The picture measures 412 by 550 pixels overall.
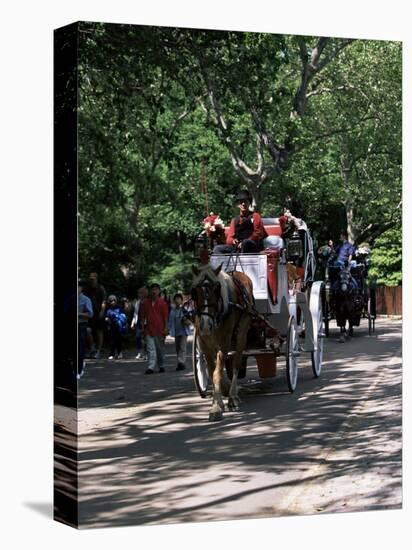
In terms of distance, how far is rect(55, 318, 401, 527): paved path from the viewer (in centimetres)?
984

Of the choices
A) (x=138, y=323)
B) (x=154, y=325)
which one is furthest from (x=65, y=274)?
(x=154, y=325)

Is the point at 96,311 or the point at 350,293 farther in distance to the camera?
the point at 350,293

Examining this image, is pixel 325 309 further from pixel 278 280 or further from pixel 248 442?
pixel 248 442

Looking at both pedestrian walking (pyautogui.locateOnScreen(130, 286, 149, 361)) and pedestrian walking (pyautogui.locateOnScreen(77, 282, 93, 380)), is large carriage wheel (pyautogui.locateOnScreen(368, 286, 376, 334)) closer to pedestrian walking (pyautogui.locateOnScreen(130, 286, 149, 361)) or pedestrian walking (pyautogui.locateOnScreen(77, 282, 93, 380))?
pedestrian walking (pyautogui.locateOnScreen(130, 286, 149, 361))

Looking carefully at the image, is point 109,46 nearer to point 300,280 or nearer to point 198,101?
point 198,101

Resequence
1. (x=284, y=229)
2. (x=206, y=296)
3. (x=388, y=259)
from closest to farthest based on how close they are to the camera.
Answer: (x=206, y=296) < (x=284, y=229) < (x=388, y=259)

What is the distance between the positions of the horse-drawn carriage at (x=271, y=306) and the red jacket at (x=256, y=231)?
65mm

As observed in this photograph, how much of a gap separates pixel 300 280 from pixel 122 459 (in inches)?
132

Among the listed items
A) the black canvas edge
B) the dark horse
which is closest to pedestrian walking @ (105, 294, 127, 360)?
the black canvas edge

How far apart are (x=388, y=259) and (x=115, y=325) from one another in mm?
3516

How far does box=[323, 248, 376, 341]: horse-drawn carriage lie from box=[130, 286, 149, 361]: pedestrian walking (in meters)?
2.48

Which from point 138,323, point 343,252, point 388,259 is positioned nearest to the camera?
point 138,323

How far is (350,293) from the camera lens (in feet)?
40.4

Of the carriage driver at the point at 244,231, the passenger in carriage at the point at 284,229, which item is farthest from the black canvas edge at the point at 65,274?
the passenger in carriage at the point at 284,229
